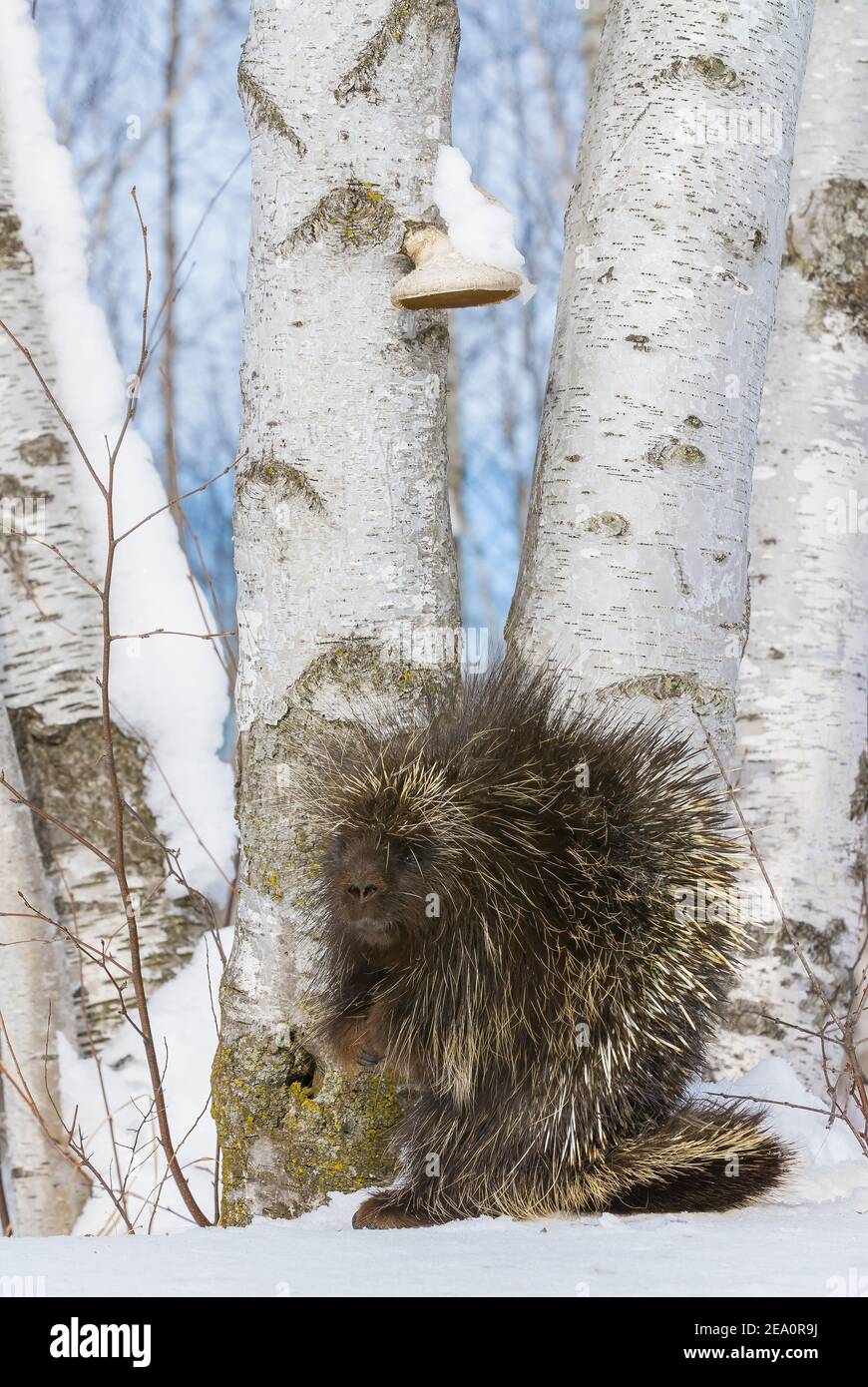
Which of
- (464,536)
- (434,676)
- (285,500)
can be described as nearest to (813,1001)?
(434,676)

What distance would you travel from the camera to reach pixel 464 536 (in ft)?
33.3

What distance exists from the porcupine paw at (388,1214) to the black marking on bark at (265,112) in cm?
174

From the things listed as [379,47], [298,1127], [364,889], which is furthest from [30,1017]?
[379,47]

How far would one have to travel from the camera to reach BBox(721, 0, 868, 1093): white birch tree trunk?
9.82ft

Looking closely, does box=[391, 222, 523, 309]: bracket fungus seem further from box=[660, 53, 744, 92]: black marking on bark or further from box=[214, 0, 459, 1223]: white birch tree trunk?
box=[660, 53, 744, 92]: black marking on bark

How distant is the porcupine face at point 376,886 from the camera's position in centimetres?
169

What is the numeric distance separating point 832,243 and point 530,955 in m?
2.34

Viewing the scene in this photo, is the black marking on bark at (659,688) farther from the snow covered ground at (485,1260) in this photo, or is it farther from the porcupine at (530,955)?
the snow covered ground at (485,1260)

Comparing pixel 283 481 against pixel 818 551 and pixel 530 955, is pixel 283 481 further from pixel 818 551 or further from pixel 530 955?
pixel 818 551

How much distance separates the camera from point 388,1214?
5.70ft

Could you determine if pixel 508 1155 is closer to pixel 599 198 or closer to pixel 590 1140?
pixel 590 1140

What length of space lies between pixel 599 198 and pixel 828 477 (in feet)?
4.27

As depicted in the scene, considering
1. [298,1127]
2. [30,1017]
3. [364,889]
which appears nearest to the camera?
[364,889]

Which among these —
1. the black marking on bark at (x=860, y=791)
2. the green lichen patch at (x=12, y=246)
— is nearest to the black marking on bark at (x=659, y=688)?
the black marking on bark at (x=860, y=791)
